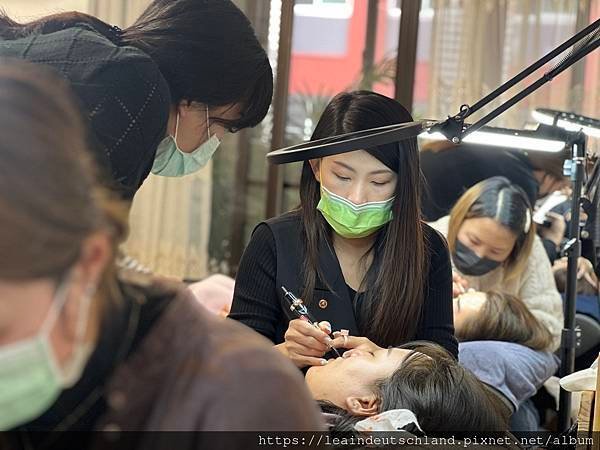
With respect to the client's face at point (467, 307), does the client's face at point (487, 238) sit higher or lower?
higher

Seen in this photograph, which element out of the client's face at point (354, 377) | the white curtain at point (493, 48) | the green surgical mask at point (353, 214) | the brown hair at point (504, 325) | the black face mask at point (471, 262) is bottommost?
the brown hair at point (504, 325)

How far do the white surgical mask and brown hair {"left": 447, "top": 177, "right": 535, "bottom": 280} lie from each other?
115 cm

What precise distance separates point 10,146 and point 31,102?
5 cm

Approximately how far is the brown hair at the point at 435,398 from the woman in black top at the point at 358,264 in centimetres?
19

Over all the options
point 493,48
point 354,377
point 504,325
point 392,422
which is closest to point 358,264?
point 354,377

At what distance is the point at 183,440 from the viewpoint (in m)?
0.89

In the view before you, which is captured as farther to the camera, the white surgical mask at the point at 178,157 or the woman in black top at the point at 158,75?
the white surgical mask at the point at 178,157

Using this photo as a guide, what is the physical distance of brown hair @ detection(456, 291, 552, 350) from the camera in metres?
2.52

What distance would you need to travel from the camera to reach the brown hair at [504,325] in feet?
8.25

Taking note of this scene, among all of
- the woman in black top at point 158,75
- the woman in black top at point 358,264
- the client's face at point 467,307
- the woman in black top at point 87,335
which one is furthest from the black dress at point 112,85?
the client's face at point 467,307

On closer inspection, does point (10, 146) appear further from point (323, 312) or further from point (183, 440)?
point (323, 312)

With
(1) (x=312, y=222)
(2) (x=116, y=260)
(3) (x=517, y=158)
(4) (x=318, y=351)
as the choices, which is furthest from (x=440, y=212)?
(2) (x=116, y=260)

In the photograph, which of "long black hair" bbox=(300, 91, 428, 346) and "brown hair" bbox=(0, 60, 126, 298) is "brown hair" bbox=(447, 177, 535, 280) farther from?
"brown hair" bbox=(0, 60, 126, 298)

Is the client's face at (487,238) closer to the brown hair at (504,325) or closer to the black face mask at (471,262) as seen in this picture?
the black face mask at (471,262)
